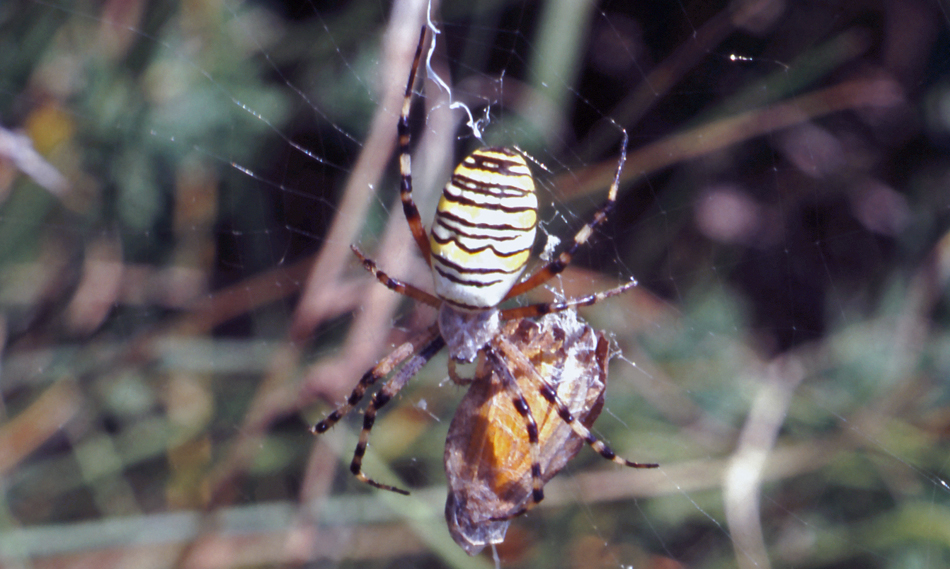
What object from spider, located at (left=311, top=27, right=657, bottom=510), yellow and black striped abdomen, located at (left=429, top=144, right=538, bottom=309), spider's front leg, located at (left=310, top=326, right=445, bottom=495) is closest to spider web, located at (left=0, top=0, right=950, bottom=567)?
spider's front leg, located at (left=310, top=326, right=445, bottom=495)

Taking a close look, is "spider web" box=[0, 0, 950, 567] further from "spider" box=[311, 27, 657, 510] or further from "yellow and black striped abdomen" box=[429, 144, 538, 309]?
"yellow and black striped abdomen" box=[429, 144, 538, 309]

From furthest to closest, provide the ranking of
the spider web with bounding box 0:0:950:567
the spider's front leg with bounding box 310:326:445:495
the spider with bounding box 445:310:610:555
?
the spider web with bounding box 0:0:950:567 < the spider's front leg with bounding box 310:326:445:495 < the spider with bounding box 445:310:610:555

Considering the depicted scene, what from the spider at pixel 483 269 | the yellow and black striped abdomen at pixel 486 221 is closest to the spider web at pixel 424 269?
the spider at pixel 483 269

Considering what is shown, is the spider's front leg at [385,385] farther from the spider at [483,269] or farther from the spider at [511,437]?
the spider at [511,437]

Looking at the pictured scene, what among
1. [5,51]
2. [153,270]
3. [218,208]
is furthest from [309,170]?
[5,51]

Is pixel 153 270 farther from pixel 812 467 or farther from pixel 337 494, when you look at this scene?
pixel 812 467

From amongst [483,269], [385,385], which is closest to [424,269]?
[385,385]

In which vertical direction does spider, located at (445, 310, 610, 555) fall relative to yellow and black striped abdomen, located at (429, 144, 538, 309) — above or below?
below
